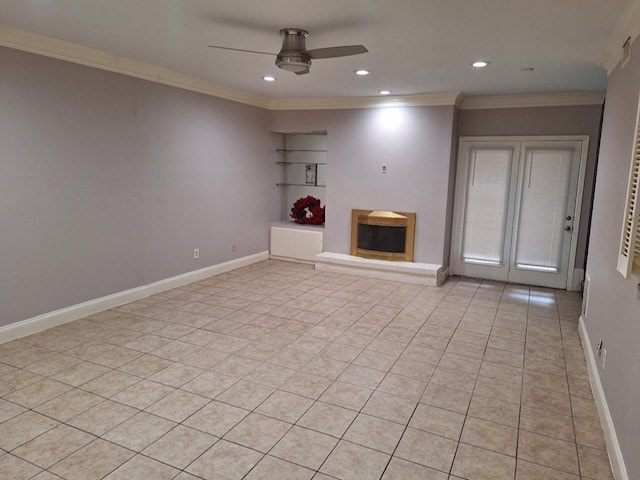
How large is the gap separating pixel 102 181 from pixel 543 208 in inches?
204

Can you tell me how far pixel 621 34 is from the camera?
2895 millimetres

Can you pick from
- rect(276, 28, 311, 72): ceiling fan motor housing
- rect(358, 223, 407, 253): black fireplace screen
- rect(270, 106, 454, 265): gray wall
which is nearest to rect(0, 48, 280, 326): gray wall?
rect(270, 106, 454, 265): gray wall

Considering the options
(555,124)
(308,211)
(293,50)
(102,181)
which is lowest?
(308,211)

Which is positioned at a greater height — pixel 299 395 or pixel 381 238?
pixel 381 238

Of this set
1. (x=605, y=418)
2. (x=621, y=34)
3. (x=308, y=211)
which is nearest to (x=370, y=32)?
(x=621, y=34)

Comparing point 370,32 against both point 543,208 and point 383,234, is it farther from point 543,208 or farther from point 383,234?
point 543,208

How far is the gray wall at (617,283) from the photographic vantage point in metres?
2.02

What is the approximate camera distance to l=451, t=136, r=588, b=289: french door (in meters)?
5.38

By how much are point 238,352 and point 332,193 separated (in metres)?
3.47

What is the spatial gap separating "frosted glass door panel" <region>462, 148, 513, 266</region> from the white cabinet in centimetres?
218

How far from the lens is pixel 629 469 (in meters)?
1.89

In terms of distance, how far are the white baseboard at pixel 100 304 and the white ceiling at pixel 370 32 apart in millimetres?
2360

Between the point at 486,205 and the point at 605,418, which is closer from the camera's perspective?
the point at 605,418

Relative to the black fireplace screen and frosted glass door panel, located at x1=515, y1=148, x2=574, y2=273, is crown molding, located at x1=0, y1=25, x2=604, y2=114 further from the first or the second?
the black fireplace screen
